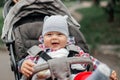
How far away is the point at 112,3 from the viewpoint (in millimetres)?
18766

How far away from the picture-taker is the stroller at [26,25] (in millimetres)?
5992

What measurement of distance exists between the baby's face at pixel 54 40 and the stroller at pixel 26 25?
57 cm

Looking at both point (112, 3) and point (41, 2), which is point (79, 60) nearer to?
point (41, 2)

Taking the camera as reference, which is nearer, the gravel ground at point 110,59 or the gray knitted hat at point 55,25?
the gray knitted hat at point 55,25

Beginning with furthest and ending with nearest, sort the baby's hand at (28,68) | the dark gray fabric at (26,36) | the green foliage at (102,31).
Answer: the green foliage at (102,31)
the dark gray fabric at (26,36)
the baby's hand at (28,68)

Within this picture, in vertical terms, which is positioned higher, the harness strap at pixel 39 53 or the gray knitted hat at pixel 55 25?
the gray knitted hat at pixel 55 25

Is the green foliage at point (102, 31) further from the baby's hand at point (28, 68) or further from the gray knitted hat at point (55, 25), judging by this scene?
the baby's hand at point (28, 68)

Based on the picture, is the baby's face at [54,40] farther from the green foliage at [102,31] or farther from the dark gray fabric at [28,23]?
the green foliage at [102,31]

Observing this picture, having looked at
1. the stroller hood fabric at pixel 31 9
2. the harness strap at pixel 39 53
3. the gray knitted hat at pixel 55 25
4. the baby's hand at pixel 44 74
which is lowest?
the baby's hand at pixel 44 74

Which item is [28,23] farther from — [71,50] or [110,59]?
[110,59]

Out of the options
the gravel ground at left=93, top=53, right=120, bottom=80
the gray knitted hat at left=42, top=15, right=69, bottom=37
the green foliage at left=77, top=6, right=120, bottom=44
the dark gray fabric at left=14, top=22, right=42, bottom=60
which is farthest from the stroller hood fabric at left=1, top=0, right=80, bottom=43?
the green foliage at left=77, top=6, right=120, bottom=44

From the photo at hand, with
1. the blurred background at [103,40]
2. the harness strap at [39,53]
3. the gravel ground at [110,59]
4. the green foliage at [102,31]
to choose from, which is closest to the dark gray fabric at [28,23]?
the harness strap at [39,53]

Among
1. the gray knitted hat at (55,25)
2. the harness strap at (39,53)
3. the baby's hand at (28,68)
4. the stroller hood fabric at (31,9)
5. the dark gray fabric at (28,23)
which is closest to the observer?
the baby's hand at (28,68)

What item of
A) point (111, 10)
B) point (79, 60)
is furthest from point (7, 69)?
point (111, 10)
